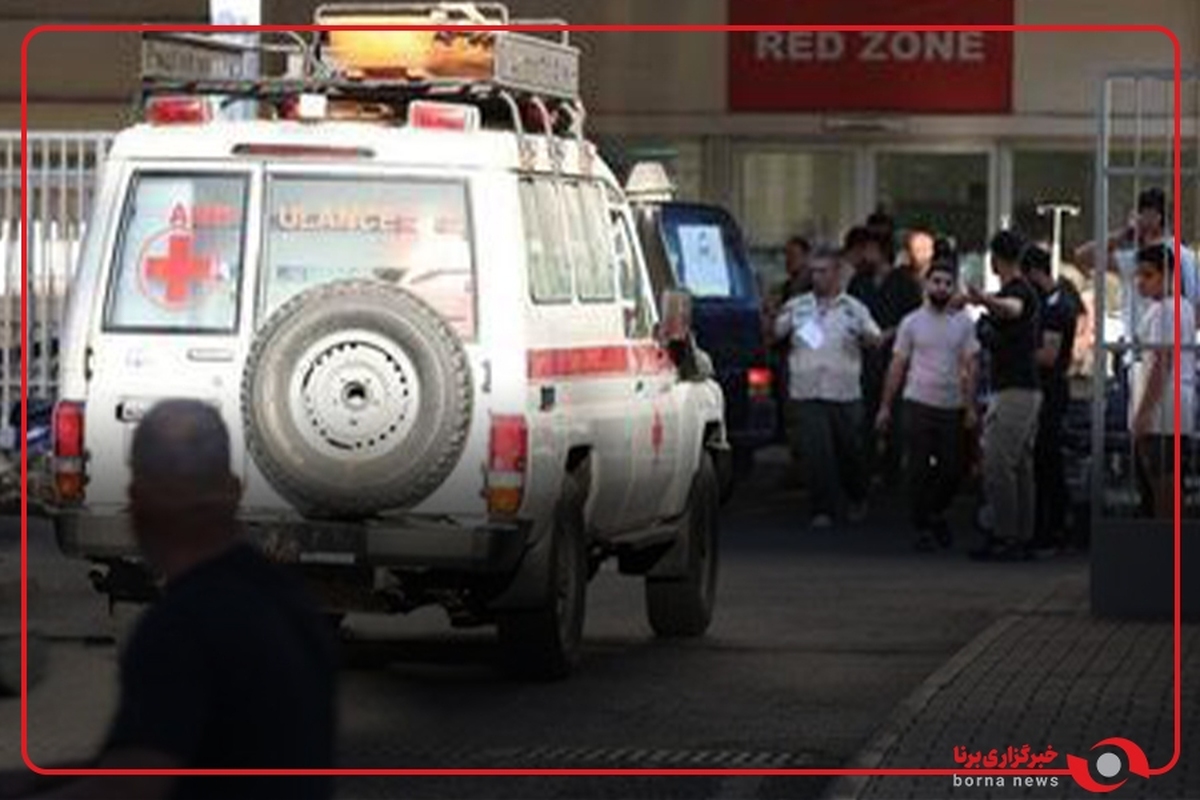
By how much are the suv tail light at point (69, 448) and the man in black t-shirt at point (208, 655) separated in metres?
6.33

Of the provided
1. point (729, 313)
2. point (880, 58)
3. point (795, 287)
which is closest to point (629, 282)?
point (729, 313)

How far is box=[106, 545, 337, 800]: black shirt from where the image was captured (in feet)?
15.2

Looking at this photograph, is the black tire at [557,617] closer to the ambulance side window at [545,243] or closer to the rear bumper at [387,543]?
the rear bumper at [387,543]

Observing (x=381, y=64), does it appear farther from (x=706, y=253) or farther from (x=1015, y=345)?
(x=706, y=253)

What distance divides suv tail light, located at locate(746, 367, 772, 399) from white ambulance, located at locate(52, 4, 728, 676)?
8213 millimetres

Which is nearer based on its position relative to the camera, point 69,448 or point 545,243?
point 69,448

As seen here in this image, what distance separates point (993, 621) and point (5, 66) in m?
14.7

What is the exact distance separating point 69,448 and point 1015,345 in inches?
289

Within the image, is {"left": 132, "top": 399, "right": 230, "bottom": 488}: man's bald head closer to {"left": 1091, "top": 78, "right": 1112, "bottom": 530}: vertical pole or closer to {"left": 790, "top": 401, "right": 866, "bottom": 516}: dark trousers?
{"left": 1091, "top": 78, "right": 1112, "bottom": 530}: vertical pole

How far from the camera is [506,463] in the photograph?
36.4 feet

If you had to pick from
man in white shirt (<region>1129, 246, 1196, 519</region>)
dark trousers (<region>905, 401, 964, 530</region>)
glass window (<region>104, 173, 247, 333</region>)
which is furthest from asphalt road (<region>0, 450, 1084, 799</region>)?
glass window (<region>104, 173, 247, 333</region>)

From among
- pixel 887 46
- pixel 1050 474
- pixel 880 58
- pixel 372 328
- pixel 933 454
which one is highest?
pixel 887 46

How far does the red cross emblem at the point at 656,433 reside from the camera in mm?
12977

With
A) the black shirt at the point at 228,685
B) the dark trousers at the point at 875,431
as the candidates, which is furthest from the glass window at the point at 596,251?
the black shirt at the point at 228,685
